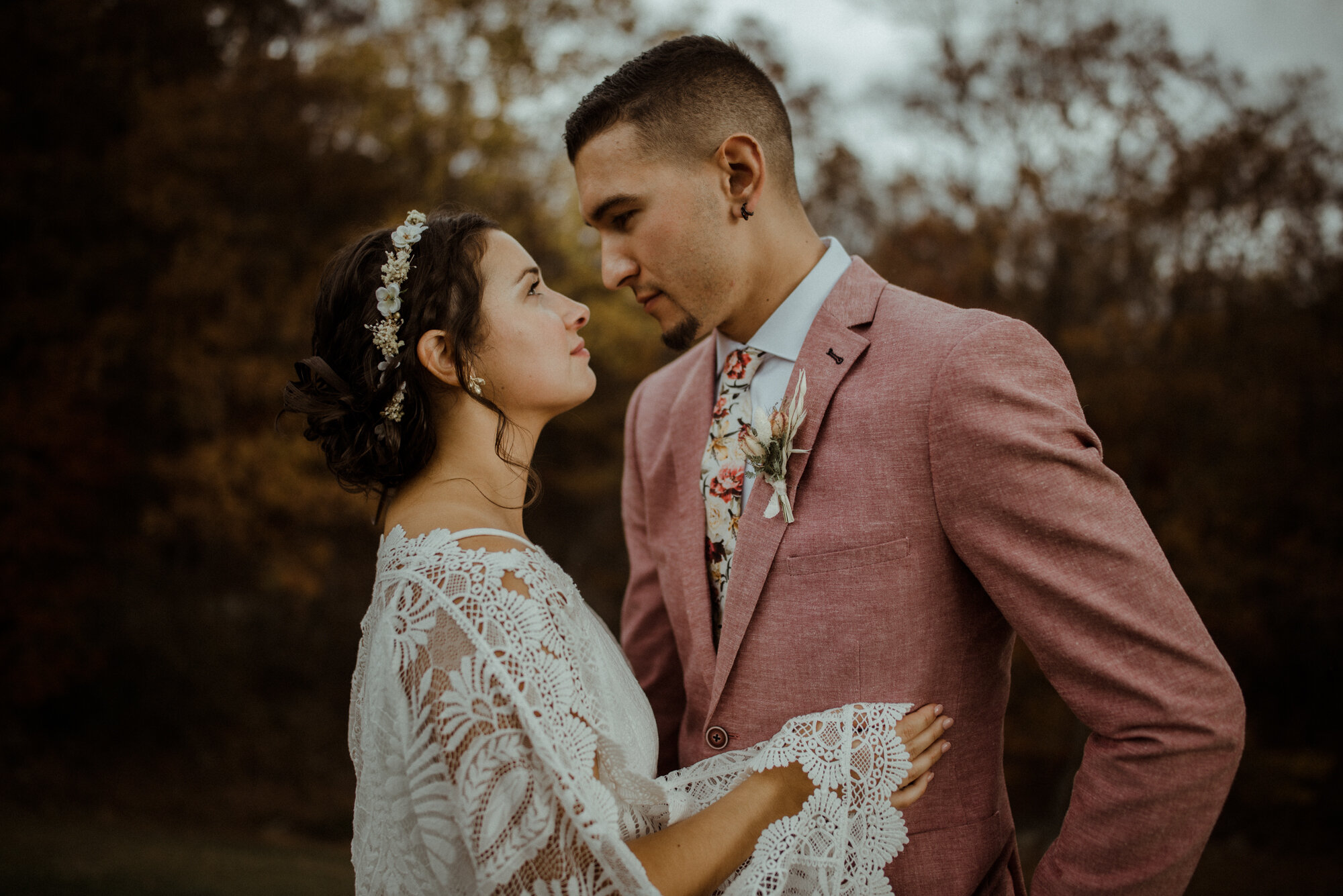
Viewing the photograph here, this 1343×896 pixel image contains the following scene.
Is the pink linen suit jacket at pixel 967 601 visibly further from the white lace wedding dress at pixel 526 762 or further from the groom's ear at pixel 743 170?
the groom's ear at pixel 743 170

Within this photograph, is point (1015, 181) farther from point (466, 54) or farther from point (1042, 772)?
point (466, 54)

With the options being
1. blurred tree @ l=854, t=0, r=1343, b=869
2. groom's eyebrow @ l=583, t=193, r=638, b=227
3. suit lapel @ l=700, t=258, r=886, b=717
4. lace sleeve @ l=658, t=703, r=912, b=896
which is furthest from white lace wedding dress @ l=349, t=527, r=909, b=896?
blurred tree @ l=854, t=0, r=1343, b=869

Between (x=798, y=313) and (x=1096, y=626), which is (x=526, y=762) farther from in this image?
(x=798, y=313)

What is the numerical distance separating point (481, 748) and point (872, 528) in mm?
910

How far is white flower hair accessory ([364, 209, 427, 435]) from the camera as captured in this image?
2166 mm

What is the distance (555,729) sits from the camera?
5.59 ft

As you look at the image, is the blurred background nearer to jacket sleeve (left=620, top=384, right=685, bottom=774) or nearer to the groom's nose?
jacket sleeve (left=620, top=384, right=685, bottom=774)

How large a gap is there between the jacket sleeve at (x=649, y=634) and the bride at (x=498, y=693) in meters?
0.42

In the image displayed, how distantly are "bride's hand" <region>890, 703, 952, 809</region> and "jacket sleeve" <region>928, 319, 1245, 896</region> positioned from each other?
255mm

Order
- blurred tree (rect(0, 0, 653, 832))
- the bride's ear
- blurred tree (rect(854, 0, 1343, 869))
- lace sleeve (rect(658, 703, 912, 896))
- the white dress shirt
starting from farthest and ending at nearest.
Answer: blurred tree (rect(0, 0, 653, 832)) → blurred tree (rect(854, 0, 1343, 869)) → the white dress shirt → the bride's ear → lace sleeve (rect(658, 703, 912, 896))

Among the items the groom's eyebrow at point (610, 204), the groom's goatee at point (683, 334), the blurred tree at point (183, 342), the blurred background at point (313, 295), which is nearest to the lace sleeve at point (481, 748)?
the groom's goatee at point (683, 334)

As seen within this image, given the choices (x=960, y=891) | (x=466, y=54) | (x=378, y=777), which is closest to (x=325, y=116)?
(x=466, y=54)

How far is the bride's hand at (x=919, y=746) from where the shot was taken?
6.02 ft

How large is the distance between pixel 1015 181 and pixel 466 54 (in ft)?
21.4
